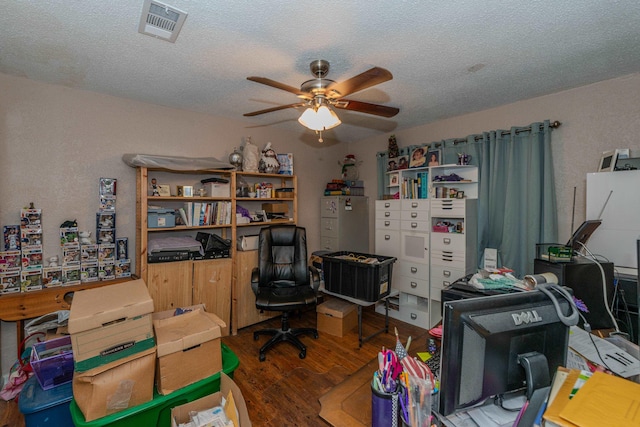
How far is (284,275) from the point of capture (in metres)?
2.95

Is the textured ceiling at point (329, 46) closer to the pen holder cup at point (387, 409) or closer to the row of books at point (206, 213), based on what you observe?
the row of books at point (206, 213)

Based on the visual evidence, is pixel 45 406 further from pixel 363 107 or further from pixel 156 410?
pixel 363 107

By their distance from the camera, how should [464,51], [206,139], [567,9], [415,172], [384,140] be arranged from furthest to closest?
[384,140] < [415,172] < [206,139] < [464,51] < [567,9]

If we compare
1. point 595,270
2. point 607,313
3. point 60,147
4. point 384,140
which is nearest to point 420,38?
point 595,270

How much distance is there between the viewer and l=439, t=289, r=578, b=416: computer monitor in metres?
0.74

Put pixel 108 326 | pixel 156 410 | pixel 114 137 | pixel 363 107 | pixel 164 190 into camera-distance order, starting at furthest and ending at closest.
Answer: pixel 164 190 < pixel 114 137 < pixel 363 107 < pixel 156 410 < pixel 108 326

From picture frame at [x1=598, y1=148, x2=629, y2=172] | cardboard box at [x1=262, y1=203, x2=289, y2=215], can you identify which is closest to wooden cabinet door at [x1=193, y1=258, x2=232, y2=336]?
cardboard box at [x1=262, y1=203, x2=289, y2=215]

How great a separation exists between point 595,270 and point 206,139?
11.1 ft

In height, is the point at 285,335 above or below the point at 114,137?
below

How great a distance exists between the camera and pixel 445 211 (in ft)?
9.77

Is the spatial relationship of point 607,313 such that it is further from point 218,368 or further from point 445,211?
point 218,368

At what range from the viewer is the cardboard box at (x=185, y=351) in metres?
1.57

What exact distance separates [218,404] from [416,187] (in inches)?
108

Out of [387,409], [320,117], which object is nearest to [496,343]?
[387,409]
